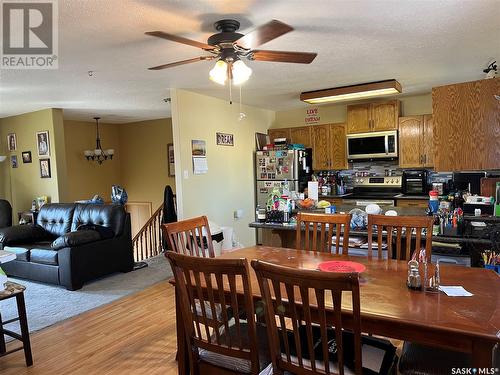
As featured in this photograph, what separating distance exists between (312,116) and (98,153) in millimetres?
4257

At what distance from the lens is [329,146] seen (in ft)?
19.6

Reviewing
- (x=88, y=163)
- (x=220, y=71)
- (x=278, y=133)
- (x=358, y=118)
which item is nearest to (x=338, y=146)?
(x=358, y=118)

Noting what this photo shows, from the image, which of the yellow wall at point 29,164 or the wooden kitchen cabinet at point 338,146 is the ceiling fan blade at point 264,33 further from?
the yellow wall at point 29,164

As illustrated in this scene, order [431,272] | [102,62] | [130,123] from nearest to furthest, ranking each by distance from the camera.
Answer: [431,272] → [102,62] → [130,123]

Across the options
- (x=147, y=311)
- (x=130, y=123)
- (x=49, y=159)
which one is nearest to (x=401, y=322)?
(x=147, y=311)

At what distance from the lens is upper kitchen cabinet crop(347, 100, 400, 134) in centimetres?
537

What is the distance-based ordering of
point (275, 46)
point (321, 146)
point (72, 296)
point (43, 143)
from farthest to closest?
point (321, 146), point (43, 143), point (72, 296), point (275, 46)

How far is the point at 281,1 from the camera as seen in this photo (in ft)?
7.28

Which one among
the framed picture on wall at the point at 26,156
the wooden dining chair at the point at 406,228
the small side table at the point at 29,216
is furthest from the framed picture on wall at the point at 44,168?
the wooden dining chair at the point at 406,228

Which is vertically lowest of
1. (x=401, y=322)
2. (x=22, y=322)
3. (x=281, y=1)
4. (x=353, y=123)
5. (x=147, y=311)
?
(x=147, y=311)

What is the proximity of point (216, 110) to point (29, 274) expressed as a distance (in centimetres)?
324

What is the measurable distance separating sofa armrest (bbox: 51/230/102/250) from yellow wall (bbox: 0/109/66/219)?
1.86 metres

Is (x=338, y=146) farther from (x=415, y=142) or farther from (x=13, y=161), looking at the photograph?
(x=13, y=161)

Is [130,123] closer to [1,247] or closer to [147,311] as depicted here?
[1,247]
